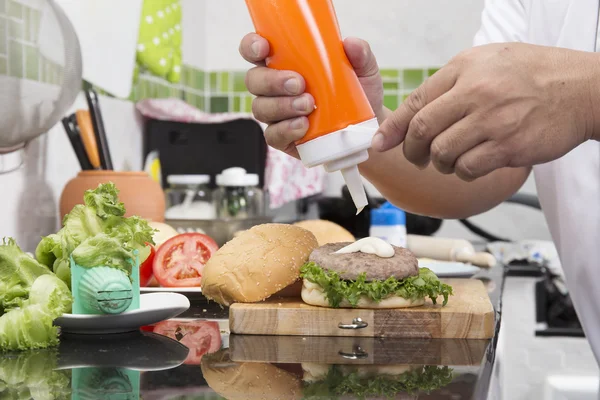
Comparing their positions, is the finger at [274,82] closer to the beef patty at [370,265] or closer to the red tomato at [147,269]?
the beef patty at [370,265]

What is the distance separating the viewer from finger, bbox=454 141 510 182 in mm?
754

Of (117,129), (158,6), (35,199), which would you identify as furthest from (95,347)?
(158,6)

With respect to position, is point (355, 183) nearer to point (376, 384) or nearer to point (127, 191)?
point (376, 384)

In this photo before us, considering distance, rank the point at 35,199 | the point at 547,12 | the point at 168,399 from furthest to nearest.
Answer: the point at 35,199 → the point at 547,12 → the point at 168,399

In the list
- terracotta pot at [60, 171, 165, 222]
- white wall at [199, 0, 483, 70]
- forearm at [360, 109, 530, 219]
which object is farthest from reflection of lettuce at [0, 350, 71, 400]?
white wall at [199, 0, 483, 70]

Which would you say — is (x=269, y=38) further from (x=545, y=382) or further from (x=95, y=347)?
(x=545, y=382)

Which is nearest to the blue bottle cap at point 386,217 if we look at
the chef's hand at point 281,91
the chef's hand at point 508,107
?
the chef's hand at point 281,91

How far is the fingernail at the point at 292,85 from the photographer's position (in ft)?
2.85

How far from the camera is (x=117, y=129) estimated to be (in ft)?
7.07

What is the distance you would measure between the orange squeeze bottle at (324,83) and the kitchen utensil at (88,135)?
91cm

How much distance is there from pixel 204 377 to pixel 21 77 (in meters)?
0.81

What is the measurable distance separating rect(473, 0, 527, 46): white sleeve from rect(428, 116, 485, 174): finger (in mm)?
629

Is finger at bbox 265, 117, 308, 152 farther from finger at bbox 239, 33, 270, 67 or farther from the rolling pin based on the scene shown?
the rolling pin

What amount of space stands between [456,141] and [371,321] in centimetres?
25
